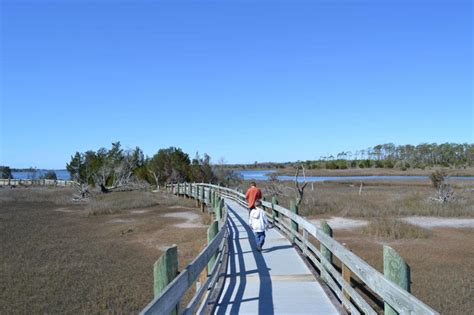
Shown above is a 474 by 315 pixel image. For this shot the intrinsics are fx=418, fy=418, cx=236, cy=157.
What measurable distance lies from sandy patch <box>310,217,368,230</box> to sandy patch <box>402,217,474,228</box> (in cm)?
247

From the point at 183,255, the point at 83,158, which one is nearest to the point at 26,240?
the point at 183,255

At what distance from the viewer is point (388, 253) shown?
3879mm

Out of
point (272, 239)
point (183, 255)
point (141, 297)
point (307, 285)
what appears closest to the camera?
point (307, 285)

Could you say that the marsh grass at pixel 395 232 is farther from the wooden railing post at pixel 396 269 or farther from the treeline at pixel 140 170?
the treeline at pixel 140 170

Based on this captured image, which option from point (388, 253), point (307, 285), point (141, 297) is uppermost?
point (388, 253)

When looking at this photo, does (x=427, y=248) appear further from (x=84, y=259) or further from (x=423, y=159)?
(x=423, y=159)

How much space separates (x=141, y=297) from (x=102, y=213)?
2016 centimetres

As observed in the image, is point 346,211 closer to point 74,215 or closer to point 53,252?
point 53,252

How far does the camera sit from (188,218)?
2419 centimetres

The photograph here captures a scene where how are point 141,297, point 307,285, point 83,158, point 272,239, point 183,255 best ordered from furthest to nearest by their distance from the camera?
point 83,158
point 183,255
point 272,239
point 141,297
point 307,285

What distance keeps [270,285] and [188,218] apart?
1748cm

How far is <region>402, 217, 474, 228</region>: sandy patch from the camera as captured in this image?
19.7 metres

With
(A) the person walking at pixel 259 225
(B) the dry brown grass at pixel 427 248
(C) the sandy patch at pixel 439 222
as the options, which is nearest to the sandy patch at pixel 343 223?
(B) the dry brown grass at pixel 427 248

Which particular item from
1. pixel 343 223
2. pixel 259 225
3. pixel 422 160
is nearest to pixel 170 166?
pixel 343 223
